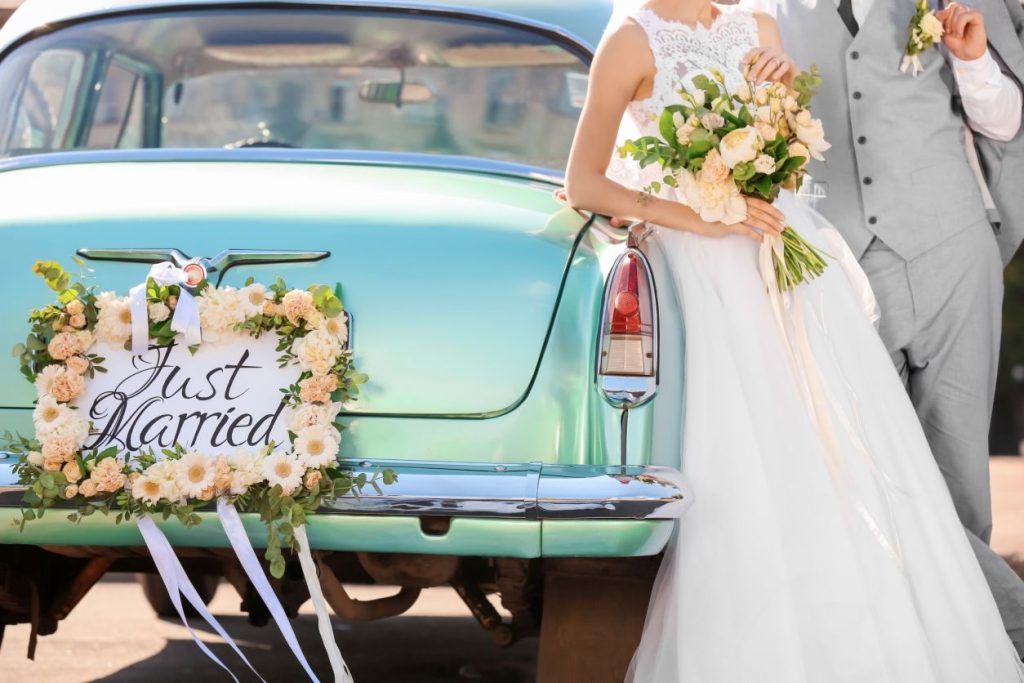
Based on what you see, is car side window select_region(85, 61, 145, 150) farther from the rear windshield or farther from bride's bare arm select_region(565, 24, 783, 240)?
bride's bare arm select_region(565, 24, 783, 240)

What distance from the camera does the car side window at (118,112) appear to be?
198 inches

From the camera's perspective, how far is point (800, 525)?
11.1ft

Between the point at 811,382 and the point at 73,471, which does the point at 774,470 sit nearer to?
the point at 811,382

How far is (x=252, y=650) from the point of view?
211 inches

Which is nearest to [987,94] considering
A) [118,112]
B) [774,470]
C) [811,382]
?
[811,382]

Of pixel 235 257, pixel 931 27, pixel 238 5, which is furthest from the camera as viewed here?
pixel 238 5

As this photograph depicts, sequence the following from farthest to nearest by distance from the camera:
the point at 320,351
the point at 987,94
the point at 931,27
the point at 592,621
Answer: the point at 987,94 → the point at 931,27 → the point at 592,621 → the point at 320,351

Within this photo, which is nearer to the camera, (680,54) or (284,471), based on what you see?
(284,471)

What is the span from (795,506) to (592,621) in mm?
544

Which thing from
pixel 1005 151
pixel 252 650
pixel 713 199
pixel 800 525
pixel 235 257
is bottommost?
pixel 252 650

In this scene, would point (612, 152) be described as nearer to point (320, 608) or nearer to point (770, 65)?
point (770, 65)

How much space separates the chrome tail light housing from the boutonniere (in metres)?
1.33

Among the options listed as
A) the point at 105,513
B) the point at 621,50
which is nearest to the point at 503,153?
the point at 621,50

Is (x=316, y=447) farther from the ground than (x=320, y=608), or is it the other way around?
(x=316, y=447)
